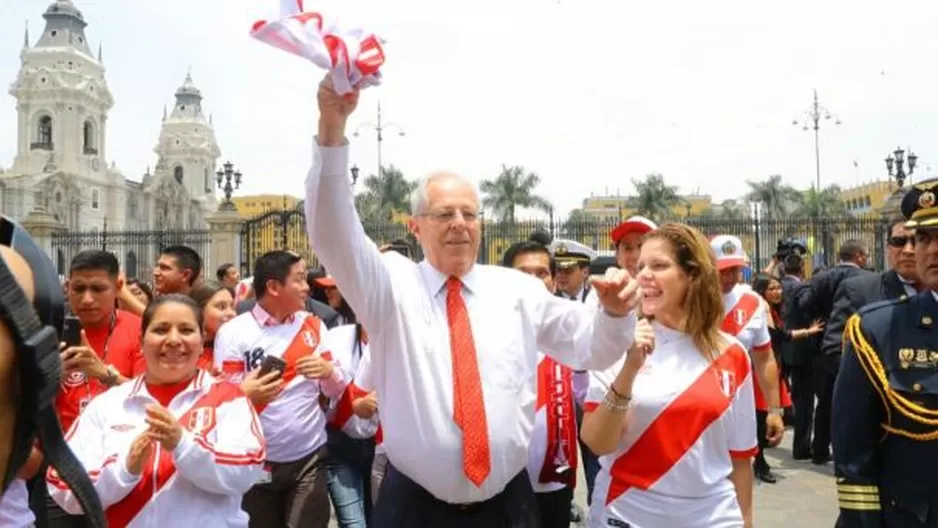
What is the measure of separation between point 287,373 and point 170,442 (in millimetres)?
1433

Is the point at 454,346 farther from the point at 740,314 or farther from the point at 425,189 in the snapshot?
the point at 740,314

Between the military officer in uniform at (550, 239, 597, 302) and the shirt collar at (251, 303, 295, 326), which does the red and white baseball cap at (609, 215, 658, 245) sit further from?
the shirt collar at (251, 303, 295, 326)

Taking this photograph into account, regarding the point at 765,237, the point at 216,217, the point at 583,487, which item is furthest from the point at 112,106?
the point at 583,487

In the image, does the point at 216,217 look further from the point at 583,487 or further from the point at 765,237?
the point at 583,487

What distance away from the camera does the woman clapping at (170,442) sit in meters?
2.90

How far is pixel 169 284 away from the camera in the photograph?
227 inches

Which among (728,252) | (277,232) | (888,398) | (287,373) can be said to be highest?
(277,232)

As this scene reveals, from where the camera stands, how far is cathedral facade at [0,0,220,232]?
69312 mm

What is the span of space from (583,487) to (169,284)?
3.91m

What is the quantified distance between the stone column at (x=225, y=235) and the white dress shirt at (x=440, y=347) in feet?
78.4

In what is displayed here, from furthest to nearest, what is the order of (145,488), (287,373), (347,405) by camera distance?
(347,405), (287,373), (145,488)

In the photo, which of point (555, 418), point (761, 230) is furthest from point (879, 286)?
point (761, 230)

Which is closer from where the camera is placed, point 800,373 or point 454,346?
point 454,346

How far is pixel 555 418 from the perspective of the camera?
4.03m
